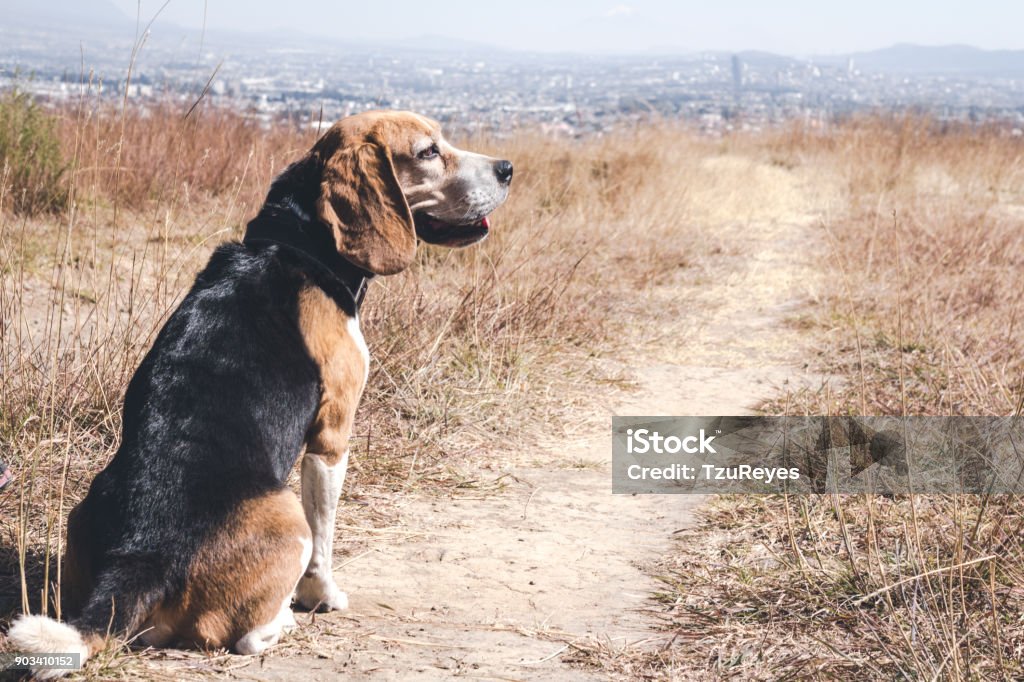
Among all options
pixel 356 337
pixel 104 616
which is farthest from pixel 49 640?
pixel 356 337

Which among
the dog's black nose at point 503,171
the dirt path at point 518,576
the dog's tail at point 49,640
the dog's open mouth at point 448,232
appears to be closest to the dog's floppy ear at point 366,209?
the dog's open mouth at point 448,232

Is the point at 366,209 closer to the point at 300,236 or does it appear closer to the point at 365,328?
the point at 300,236

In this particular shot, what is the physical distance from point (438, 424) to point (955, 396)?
2.74 meters

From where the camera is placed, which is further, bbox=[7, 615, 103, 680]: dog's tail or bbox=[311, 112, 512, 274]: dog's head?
bbox=[311, 112, 512, 274]: dog's head

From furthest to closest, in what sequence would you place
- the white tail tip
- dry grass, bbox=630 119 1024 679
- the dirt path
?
the dirt path
dry grass, bbox=630 119 1024 679
the white tail tip

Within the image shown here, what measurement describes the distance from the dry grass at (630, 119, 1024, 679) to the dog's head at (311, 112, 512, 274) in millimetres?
1343

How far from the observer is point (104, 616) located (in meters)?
2.58

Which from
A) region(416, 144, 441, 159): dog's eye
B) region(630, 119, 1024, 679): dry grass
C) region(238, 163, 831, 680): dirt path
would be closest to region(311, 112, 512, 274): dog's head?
region(416, 144, 441, 159): dog's eye

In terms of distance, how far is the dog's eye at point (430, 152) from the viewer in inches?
143

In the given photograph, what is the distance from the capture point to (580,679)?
117 inches

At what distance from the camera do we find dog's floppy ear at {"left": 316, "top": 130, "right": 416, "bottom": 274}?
128 inches

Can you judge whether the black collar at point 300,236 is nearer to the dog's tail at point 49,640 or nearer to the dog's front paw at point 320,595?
the dog's front paw at point 320,595

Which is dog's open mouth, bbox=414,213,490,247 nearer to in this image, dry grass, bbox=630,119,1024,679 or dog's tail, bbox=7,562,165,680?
dry grass, bbox=630,119,1024,679

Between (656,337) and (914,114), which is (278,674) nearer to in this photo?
(656,337)
